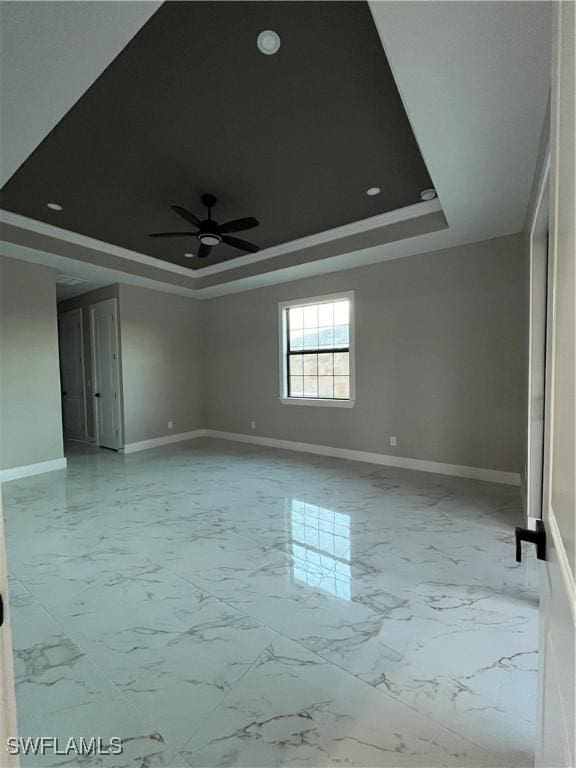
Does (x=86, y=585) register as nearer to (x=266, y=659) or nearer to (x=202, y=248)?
(x=266, y=659)

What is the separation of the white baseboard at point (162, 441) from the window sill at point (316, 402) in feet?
6.91

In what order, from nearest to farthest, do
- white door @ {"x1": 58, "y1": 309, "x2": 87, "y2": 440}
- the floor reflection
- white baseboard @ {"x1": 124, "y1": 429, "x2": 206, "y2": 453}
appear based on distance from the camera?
the floor reflection < white baseboard @ {"x1": 124, "y1": 429, "x2": 206, "y2": 453} < white door @ {"x1": 58, "y1": 309, "x2": 87, "y2": 440}

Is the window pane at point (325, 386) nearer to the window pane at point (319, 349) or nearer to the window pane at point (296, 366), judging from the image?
the window pane at point (319, 349)

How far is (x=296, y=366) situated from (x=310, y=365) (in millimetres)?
275

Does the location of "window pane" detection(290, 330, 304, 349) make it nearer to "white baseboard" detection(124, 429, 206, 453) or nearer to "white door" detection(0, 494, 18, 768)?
"white baseboard" detection(124, 429, 206, 453)

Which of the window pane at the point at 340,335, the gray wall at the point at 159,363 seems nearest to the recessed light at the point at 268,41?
the window pane at the point at 340,335

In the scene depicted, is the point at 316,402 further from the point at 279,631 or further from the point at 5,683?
the point at 5,683

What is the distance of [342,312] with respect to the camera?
17.6ft

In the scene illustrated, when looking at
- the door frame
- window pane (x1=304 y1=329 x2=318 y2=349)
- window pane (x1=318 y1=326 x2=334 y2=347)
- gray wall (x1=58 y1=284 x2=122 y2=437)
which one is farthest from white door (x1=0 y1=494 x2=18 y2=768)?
gray wall (x1=58 y1=284 x2=122 y2=437)

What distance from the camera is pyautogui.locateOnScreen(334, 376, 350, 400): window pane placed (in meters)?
A: 5.33

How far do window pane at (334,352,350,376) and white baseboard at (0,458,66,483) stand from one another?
414 centimetres

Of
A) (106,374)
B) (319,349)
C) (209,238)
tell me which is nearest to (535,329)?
(209,238)

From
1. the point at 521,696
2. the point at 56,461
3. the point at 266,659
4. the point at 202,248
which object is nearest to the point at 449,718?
the point at 521,696

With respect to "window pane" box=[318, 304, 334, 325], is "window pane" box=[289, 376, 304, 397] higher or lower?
lower
